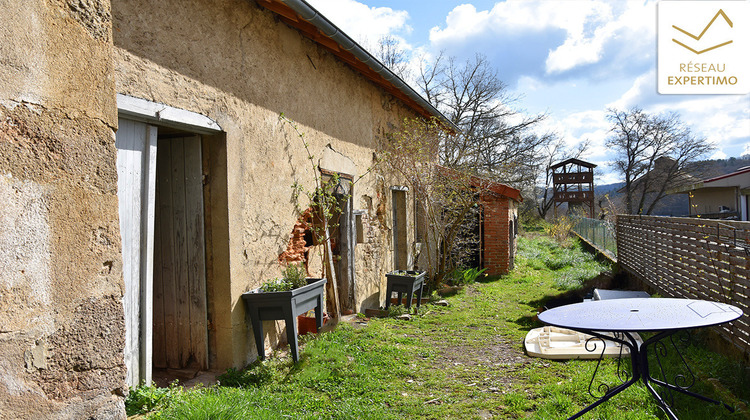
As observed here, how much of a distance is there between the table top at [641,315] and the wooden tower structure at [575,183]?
940 inches

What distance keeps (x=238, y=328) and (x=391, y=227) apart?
468 cm

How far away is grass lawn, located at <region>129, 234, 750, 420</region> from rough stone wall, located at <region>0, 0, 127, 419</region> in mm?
1238

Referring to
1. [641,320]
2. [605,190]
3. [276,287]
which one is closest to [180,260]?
[276,287]

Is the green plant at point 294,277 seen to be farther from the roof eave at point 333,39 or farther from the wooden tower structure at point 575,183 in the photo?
the wooden tower structure at point 575,183

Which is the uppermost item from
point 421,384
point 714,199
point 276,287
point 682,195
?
point 682,195

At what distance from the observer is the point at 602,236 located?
1263 cm

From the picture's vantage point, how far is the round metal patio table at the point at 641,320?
2504 mm

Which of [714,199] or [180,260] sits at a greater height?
[714,199]

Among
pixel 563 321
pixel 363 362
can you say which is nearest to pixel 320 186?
pixel 363 362

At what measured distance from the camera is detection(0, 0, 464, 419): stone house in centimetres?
164

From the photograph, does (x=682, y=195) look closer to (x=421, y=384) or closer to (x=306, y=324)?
(x=306, y=324)

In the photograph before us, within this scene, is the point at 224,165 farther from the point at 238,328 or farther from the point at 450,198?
the point at 450,198

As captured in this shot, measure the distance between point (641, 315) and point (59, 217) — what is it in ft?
9.84

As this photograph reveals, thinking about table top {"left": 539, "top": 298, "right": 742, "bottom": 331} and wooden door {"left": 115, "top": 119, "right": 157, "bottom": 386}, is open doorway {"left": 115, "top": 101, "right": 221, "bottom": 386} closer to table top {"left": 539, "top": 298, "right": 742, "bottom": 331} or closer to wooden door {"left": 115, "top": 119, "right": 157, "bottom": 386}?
wooden door {"left": 115, "top": 119, "right": 157, "bottom": 386}
